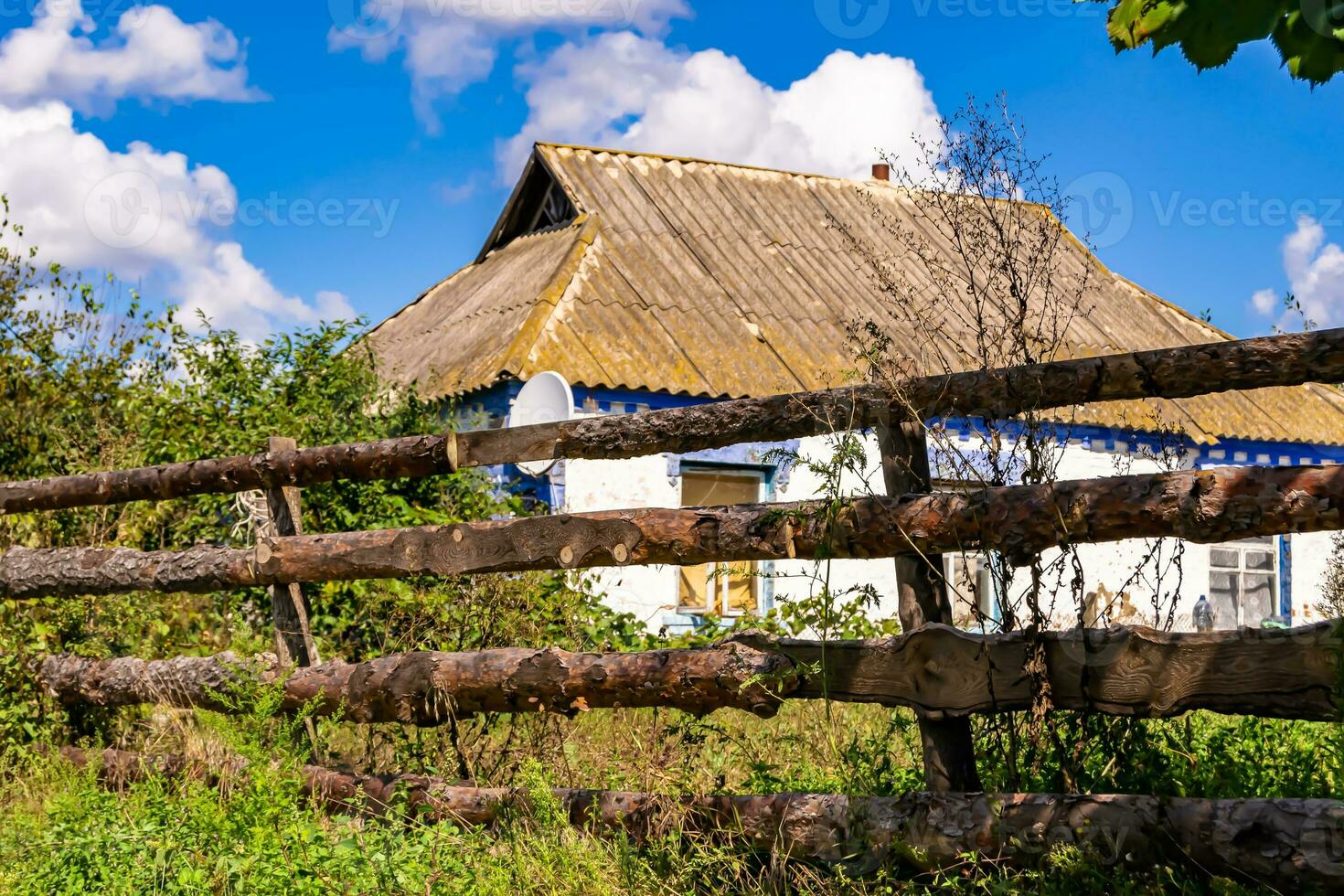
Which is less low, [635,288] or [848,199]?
[848,199]

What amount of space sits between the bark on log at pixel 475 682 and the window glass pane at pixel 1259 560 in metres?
11.2

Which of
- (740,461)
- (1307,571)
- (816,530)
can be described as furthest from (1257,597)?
(816,530)

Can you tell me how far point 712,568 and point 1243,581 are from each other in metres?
6.50

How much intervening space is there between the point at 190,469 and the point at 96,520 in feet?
6.60

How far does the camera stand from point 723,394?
1006 centimetres

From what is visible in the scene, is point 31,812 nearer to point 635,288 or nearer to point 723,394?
point 723,394

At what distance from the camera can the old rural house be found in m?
9.73

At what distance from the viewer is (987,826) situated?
2.95 m

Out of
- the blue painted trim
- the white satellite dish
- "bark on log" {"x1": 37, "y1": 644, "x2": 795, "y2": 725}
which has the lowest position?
"bark on log" {"x1": 37, "y1": 644, "x2": 795, "y2": 725}

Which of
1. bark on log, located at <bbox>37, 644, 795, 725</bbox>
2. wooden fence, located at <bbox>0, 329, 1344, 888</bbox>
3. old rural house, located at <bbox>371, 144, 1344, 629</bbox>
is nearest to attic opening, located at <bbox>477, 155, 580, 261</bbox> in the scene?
old rural house, located at <bbox>371, 144, 1344, 629</bbox>

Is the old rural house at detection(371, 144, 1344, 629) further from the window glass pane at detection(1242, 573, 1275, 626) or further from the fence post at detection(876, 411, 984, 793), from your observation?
the fence post at detection(876, 411, 984, 793)

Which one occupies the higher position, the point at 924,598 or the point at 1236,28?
the point at 1236,28

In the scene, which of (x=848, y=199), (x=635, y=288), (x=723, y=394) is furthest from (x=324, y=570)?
(x=848, y=199)

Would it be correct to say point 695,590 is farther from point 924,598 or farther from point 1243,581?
point 924,598
